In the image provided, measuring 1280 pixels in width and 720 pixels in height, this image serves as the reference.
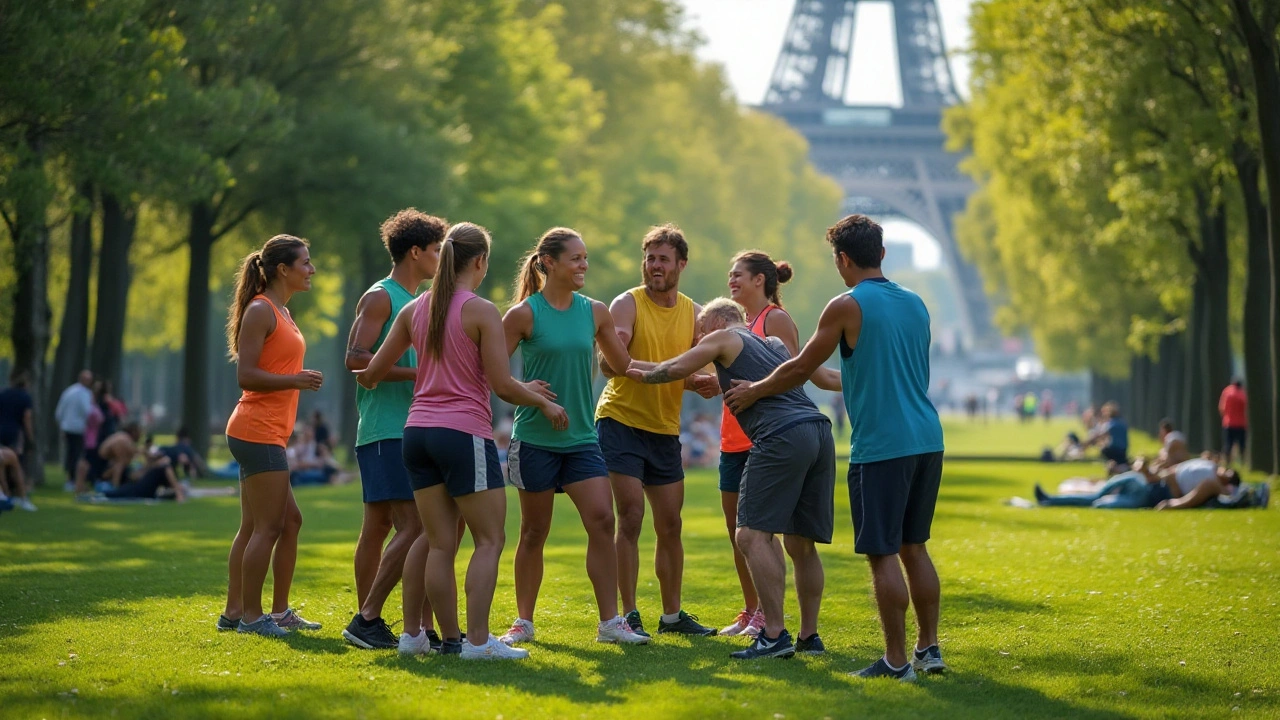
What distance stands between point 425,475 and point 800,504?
1959 mm

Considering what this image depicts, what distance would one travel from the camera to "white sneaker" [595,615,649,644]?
27.6ft

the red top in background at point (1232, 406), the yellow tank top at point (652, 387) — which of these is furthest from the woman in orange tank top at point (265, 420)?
→ the red top in background at point (1232, 406)

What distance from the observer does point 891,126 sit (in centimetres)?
10975

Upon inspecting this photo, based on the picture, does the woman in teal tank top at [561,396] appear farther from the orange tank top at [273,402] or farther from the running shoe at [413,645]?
the orange tank top at [273,402]

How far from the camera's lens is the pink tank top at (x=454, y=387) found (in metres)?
7.52

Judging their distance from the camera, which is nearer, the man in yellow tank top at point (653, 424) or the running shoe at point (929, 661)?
the running shoe at point (929, 661)

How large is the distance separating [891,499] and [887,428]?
1.09 ft

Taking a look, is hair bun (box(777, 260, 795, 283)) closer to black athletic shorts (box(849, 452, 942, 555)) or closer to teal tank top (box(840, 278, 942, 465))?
teal tank top (box(840, 278, 942, 465))

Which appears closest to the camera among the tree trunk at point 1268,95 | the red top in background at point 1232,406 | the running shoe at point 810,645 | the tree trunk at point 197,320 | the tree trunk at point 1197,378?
the running shoe at point 810,645

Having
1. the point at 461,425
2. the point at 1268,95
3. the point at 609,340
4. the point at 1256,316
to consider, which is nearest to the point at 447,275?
the point at 461,425

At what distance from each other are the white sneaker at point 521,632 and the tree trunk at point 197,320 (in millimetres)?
20430

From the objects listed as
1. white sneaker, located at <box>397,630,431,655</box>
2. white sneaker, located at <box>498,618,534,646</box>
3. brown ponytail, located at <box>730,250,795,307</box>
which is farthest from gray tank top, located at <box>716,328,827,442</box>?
white sneaker, located at <box>397,630,431,655</box>

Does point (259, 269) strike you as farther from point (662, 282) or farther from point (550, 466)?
point (662, 282)

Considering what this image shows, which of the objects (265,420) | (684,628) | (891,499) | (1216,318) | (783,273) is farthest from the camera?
(1216,318)
